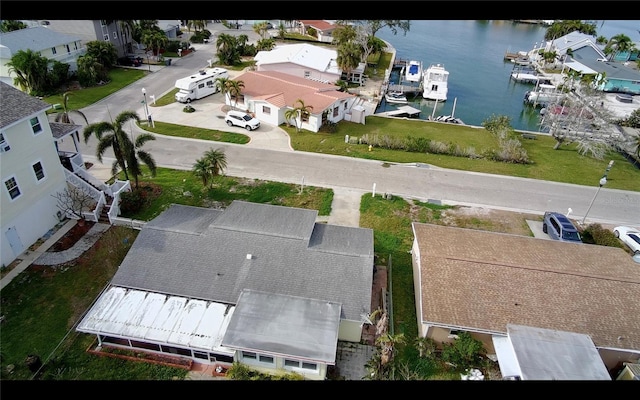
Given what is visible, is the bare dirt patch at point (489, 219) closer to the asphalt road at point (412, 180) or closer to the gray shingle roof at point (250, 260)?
the asphalt road at point (412, 180)

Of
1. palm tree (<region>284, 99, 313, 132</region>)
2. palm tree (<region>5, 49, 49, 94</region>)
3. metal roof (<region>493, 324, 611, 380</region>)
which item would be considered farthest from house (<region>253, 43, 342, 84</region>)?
metal roof (<region>493, 324, 611, 380</region>)

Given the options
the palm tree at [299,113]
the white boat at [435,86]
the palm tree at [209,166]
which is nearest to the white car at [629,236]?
the palm tree at [299,113]

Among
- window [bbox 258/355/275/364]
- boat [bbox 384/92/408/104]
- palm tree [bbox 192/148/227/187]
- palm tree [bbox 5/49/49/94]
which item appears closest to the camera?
window [bbox 258/355/275/364]

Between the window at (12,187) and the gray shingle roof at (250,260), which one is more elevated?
the window at (12,187)

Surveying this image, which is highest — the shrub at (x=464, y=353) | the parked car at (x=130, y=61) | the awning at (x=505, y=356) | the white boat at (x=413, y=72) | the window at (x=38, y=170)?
the window at (x=38, y=170)

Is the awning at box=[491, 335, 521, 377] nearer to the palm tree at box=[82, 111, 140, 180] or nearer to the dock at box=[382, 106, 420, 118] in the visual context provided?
the palm tree at box=[82, 111, 140, 180]

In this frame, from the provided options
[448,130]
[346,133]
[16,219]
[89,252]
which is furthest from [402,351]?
[448,130]
